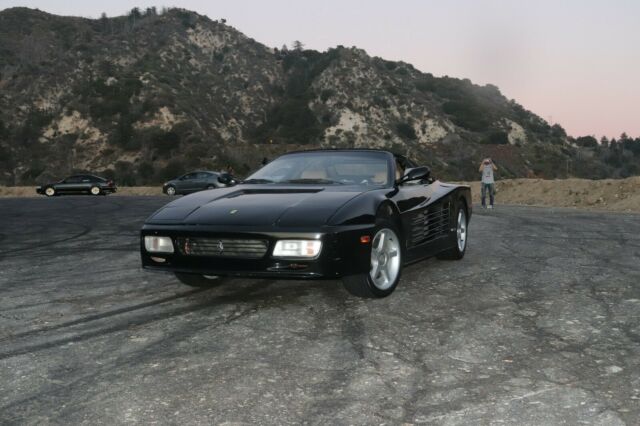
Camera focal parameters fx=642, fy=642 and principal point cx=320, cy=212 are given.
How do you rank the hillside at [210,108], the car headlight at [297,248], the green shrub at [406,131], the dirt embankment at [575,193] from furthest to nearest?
the green shrub at [406,131], the hillside at [210,108], the dirt embankment at [575,193], the car headlight at [297,248]

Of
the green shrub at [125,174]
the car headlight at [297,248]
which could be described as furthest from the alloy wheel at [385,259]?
the green shrub at [125,174]

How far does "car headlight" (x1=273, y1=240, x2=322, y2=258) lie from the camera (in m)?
4.83

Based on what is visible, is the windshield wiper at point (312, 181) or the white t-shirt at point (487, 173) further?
the white t-shirt at point (487, 173)

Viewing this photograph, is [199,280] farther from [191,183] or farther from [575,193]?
[191,183]

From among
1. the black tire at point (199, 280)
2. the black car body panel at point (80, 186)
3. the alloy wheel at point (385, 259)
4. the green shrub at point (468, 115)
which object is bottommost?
the black tire at point (199, 280)

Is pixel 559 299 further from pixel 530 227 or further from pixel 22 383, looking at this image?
pixel 530 227

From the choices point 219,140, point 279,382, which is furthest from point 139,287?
point 219,140

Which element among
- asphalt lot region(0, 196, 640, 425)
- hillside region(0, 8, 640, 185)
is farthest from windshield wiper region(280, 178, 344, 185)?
hillside region(0, 8, 640, 185)

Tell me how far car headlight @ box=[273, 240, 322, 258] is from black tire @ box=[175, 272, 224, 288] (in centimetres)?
150

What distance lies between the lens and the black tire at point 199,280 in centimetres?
605

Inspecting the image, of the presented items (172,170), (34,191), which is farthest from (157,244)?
(172,170)

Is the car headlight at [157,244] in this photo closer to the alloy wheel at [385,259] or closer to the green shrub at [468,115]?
the alloy wheel at [385,259]

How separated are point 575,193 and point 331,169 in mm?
20920

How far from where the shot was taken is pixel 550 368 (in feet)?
12.2
